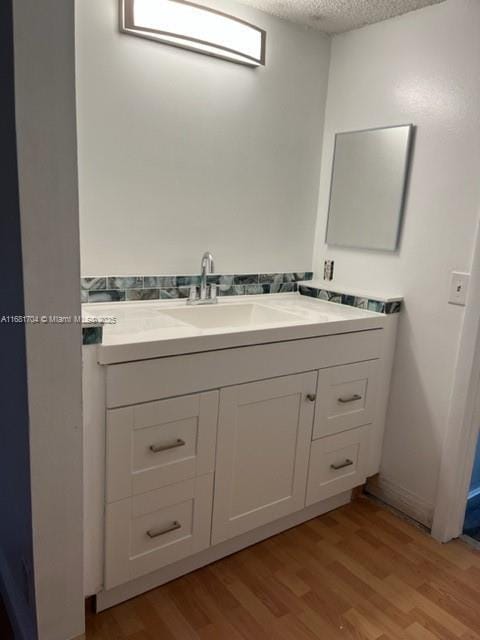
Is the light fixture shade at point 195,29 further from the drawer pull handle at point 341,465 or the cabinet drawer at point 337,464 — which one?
the drawer pull handle at point 341,465

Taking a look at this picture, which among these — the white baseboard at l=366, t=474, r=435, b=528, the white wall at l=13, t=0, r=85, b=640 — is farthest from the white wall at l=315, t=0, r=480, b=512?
the white wall at l=13, t=0, r=85, b=640

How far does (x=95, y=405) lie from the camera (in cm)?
143

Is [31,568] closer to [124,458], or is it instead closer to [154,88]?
[124,458]

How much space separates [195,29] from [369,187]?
98cm

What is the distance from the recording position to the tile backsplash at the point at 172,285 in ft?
6.35

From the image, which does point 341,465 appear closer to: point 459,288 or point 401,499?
point 401,499

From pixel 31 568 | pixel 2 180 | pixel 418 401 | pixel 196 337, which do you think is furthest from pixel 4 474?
pixel 418 401

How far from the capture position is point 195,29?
1.90 m

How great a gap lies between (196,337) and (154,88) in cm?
102

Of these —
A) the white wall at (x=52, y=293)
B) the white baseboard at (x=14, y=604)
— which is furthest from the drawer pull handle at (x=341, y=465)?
the white baseboard at (x=14, y=604)

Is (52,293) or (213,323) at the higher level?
(52,293)

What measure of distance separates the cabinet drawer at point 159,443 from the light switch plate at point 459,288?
1050 millimetres

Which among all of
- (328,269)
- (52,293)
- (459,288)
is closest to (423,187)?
(459,288)

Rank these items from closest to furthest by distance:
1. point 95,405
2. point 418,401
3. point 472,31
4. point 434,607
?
point 95,405, point 434,607, point 472,31, point 418,401
